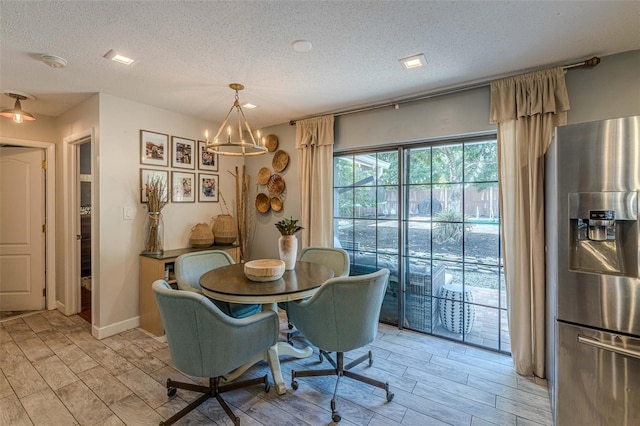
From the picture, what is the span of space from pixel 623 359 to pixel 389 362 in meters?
1.52

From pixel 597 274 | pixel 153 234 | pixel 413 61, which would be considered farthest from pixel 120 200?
pixel 597 274

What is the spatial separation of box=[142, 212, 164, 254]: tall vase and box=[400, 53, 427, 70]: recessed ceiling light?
293cm

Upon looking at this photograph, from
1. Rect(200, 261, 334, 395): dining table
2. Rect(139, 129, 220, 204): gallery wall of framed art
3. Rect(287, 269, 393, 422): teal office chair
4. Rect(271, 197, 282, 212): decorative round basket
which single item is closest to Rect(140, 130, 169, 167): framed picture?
Rect(139, 129, 220, 204): gallery wall of framed art

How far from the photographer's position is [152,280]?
10.4 feet

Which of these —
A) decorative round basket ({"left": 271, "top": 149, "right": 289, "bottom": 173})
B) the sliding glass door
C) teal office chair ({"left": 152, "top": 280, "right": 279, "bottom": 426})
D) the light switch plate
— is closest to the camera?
teal office chair ({"left": 152, "top": 280, "right": 279, "bottom": 426})

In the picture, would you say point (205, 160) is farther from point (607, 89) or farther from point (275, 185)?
point (607, 89)

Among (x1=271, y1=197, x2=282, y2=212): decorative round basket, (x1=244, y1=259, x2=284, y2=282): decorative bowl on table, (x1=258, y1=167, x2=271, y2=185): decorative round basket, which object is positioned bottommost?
(x1=244, y1=259, x2=284, y2=282): decorative bowl on table

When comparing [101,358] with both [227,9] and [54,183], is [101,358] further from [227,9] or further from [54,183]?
[227,9]

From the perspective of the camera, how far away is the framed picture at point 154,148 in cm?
334

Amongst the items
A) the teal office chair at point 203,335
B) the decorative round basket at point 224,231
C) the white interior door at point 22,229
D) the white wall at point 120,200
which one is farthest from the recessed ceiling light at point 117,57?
the white interior door at point 22,229

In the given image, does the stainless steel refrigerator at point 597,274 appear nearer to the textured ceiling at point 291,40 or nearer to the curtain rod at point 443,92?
the textured ceiling at point 291,40

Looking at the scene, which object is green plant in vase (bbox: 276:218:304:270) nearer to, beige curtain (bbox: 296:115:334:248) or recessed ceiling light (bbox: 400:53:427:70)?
beige curtain (bbox: 296:115:334:248)

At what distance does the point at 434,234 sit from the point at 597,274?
58.7 inches

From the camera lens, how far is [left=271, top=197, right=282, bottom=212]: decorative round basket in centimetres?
409
